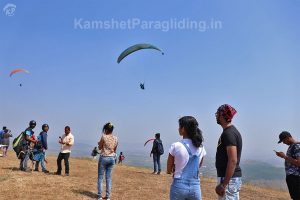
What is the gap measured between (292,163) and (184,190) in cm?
404

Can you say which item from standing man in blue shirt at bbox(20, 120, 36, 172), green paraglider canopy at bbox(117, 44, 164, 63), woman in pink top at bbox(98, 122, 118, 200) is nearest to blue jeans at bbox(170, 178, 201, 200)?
woman in pink top at bbox(98, 122, 118, 200)

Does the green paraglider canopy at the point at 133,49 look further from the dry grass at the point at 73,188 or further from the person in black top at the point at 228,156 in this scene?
the person in black top at the point at 228,156

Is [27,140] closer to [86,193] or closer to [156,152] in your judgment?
[86,193]

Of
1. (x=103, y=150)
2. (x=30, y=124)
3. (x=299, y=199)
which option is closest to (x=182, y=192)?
(x=299, y=199)

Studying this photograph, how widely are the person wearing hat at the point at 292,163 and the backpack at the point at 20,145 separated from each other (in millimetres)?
11570

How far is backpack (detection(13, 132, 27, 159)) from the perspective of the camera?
15295 mm

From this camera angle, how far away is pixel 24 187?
1229 cm

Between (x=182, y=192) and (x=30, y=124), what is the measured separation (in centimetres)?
1149

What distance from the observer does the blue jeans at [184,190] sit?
5543mm

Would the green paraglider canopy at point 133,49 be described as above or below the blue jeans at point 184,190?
above

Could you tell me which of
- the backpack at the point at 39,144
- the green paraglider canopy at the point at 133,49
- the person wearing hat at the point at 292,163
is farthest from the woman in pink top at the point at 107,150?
the green paraglider canopy at the point at 133,49

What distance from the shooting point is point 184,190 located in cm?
555

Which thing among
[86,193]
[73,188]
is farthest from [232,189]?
[73,188]

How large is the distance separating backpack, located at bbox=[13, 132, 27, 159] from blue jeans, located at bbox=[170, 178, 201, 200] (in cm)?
1166
